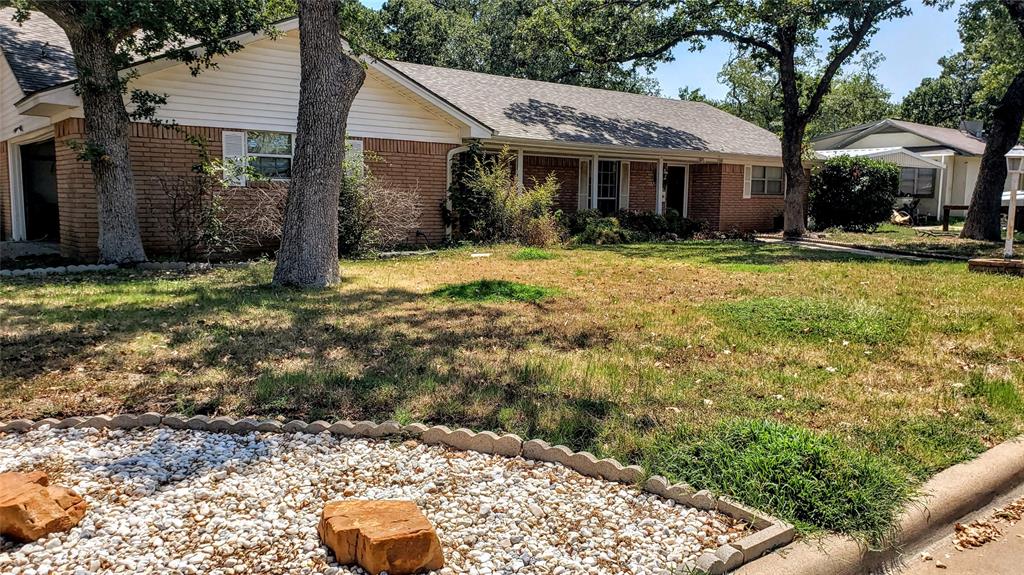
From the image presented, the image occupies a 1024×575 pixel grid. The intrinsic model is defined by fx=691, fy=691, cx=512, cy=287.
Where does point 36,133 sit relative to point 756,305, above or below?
above

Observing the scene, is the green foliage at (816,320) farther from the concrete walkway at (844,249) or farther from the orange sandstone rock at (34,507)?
the concrete walkway at (844,249)

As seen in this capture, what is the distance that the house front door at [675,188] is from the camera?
23.3 meters

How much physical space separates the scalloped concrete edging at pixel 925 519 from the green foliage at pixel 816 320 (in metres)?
2.47

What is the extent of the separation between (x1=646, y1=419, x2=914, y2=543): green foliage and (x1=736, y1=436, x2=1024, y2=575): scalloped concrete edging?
0.26 ft

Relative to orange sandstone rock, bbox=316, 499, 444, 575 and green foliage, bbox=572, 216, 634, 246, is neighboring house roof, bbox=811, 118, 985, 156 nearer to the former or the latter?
green foliage, bbox=572, 216, 634, 246

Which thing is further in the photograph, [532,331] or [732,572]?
[532,331]

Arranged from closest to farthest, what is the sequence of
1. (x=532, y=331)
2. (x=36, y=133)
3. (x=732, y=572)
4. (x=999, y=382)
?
1. (x=732, y=572)
2. (x=999, y=382)
3. (x=532, y=331)
4. (x=36, y=133)

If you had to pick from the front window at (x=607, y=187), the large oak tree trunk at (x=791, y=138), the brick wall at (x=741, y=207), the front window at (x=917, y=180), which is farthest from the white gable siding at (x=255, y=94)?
the front window at (x=917, y=180)

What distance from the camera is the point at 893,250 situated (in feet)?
50.8

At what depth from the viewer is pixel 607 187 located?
2153 cm

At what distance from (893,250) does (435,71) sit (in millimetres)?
13070

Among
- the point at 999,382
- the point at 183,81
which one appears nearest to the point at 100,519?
the point at 999,382

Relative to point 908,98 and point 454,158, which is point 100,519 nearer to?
point 454,158

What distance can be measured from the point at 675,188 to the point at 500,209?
9.76 meters
